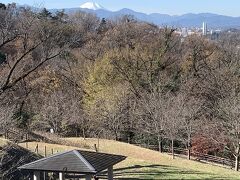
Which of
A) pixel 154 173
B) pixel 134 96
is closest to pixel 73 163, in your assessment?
pixel 154 173

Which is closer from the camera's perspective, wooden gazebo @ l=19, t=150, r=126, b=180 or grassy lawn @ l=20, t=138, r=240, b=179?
wooden gazebo @ l=19, t=150, r=126, b=180

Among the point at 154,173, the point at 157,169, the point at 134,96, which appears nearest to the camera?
the point at 154,173

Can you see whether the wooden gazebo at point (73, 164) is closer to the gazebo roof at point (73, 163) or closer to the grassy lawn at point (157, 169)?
the gazebo roof at point (73, 163)

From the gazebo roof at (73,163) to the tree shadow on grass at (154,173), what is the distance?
24.4ft

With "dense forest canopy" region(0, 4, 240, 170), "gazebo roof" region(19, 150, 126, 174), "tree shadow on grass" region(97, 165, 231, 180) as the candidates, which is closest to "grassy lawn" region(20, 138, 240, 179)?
"tree shadow on grass" region(97, 165, 231, 180)

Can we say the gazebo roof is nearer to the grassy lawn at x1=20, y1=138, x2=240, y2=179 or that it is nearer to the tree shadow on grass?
the tree shadow on grass

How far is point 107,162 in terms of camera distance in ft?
49.9

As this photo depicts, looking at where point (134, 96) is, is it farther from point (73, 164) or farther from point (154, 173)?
point (73, 164)

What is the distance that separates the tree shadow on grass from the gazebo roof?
7.45 meters

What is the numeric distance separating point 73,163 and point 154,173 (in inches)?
402

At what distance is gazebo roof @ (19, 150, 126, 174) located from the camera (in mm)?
13962

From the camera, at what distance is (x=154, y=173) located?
23.7 metres

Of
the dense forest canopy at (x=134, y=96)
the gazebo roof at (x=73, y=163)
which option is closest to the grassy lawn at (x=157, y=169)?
the dense forest canopy at (x=134, y=96)

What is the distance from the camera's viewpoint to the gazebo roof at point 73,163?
14.0 metres
